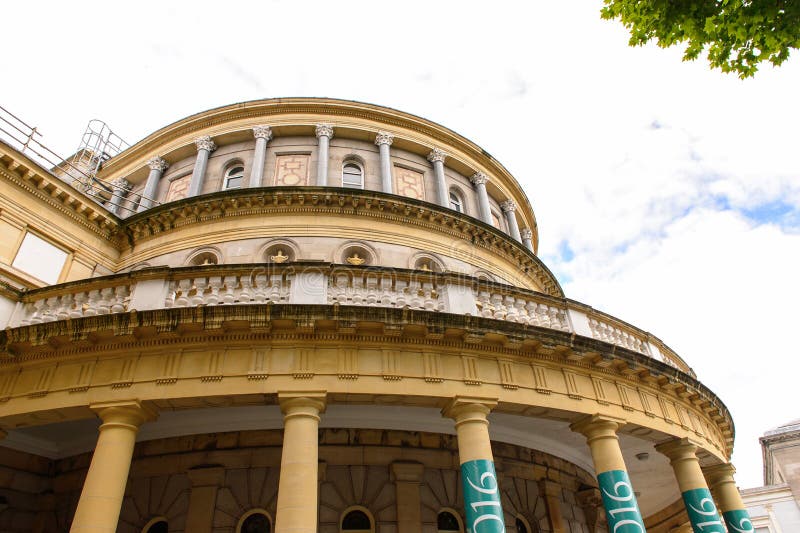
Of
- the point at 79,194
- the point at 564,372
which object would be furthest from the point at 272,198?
the point at 564,372

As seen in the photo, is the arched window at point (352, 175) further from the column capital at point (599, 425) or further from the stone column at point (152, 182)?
the column capital at point (599, 425)

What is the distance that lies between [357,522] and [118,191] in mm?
19433

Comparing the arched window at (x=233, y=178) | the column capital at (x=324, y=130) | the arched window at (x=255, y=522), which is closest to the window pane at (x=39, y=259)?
the arched window at (x=233, y=178)

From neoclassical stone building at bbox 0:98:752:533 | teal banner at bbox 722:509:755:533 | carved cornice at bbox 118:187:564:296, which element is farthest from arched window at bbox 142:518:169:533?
teal banner at bbox 722:509:755:533

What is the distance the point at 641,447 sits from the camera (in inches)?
589

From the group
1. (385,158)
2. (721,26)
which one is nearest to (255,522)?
(721,26)

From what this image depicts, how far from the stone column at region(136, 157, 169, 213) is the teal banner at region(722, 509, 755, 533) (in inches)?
904

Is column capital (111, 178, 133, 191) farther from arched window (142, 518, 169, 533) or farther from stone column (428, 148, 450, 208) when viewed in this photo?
arched window (142, 518, 169, 533)

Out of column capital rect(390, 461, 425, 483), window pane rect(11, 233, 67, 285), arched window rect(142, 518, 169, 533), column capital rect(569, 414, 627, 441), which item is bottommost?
arched window rect(142, 518, 169, 533)

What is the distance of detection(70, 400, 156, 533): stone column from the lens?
8.88m

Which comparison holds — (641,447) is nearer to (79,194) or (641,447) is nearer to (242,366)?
(242,366)

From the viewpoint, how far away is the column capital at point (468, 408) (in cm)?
1040

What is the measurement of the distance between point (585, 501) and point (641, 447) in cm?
270

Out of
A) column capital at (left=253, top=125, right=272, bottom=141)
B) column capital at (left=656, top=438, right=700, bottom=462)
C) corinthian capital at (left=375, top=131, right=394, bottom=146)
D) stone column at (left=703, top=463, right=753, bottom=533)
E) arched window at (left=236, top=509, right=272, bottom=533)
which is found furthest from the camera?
corinthian capital at (left=375, top=131, right=394, bottom=146)
